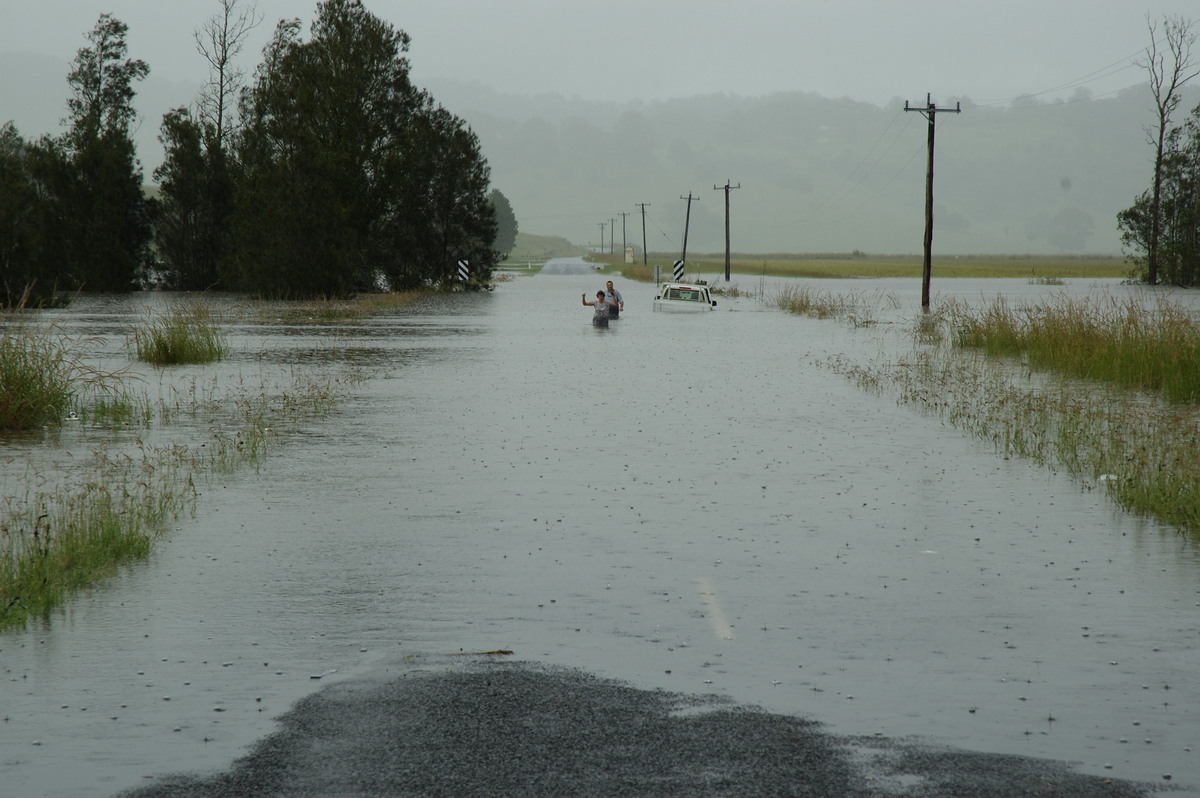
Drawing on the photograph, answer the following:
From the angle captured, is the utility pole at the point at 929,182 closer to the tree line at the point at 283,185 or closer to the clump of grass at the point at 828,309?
the clump of grass at the point at 828,309

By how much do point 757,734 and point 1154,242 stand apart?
3685 inches

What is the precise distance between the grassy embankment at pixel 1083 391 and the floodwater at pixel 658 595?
58cm

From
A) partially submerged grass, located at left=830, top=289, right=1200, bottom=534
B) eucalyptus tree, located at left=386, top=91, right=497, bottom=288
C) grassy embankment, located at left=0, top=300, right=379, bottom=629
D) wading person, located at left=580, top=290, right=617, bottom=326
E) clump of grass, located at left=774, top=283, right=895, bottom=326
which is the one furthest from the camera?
eucalyptus tree, located at left=386, top=91, right=497, bottom=288

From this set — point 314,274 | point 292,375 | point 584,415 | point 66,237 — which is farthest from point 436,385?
point 66,237

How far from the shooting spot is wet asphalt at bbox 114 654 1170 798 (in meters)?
4.39

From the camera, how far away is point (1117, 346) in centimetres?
2105

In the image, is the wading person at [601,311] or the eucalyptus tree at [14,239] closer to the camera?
the wading person at [601,311]

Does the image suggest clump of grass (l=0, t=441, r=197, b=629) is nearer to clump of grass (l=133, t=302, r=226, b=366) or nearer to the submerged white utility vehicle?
clump of grass (l=133, t=302, r=226, b=366)

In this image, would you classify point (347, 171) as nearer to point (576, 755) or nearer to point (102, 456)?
point (102, 456)

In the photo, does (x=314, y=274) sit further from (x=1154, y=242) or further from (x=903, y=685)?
(x=1154, y=242)

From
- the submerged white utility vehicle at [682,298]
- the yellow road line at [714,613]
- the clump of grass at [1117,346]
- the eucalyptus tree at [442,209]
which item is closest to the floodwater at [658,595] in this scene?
the yellow road line at [714,613]

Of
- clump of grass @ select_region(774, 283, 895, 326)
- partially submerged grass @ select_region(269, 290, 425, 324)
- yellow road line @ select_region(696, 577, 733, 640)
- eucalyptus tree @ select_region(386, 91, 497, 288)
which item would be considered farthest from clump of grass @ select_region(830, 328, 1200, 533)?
eucalyptus tree @ select_region(386, 91, 497, 288)

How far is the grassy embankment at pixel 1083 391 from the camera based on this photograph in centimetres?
1110

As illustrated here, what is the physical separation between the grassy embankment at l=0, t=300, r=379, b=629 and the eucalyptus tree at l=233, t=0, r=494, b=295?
37.9 m
